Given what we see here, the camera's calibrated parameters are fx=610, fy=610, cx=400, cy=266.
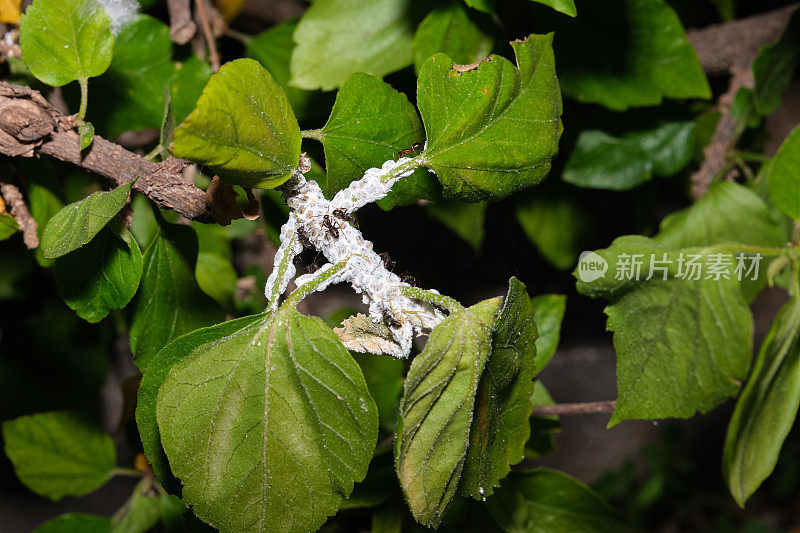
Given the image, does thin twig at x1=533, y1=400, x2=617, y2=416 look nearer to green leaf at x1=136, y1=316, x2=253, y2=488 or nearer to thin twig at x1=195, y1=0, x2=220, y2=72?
green leaf at x1=136, y1=316, x2=253, y2=488

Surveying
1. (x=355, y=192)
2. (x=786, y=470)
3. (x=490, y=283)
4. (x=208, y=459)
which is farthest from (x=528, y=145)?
(x=786, y=470)

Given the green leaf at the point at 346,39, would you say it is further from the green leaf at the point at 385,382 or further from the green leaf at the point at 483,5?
the green leaf at the point at 385,382

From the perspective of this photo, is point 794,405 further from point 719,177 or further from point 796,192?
point 719,177

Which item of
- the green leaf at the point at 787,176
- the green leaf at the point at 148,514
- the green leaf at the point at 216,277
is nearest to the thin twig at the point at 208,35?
the green leaf at the point at 216,277

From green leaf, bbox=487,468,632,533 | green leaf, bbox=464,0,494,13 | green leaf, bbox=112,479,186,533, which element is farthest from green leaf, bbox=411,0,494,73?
green leaf, bbox=112,479,186,533

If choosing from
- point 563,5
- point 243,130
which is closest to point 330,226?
point 243,130
